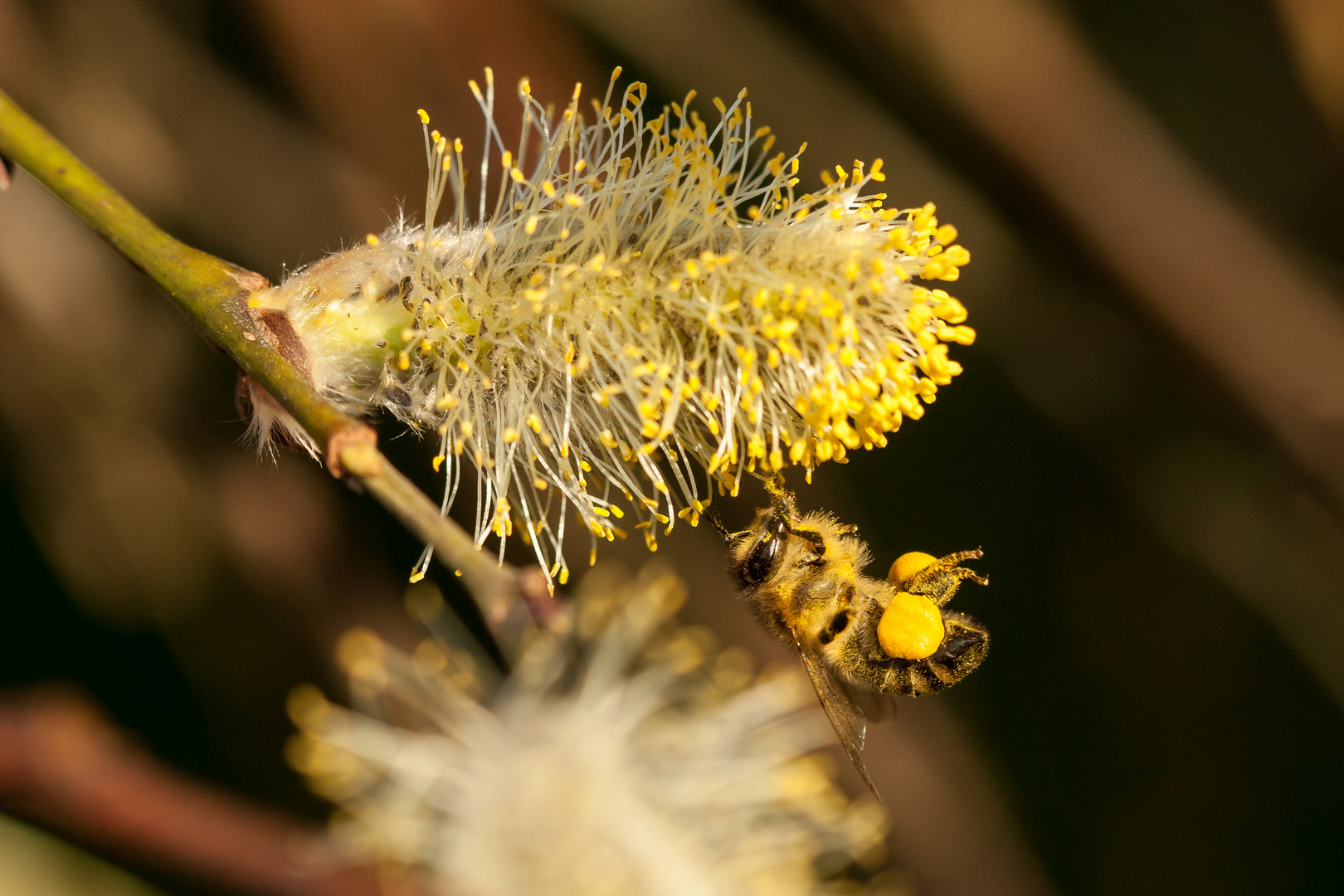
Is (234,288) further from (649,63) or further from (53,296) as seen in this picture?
(649,63)

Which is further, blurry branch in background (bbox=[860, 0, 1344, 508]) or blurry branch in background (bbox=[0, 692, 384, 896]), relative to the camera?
blurry branch in background (bbox=[860, 0, 1344, 508])

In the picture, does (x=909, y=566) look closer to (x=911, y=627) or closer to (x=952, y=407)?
(x=911, y=627)

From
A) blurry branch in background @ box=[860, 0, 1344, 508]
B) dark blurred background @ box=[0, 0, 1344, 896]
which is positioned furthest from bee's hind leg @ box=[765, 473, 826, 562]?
blurry branch in background @ box=[860, 0, 1344, 508]

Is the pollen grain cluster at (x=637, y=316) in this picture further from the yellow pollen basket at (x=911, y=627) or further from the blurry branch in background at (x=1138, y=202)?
the blurry branch in background at (x=1138, y=202)

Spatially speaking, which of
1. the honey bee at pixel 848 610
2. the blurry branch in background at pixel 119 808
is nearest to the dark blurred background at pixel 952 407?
the blurry branch in background at pixel 119 808

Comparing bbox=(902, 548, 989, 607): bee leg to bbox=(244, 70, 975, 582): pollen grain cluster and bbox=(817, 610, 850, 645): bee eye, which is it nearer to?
bbox=(817, 610, 850, 645): bee eye

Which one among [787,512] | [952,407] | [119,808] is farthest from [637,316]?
[952,407]

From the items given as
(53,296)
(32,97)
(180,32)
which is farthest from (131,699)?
(180,32)
